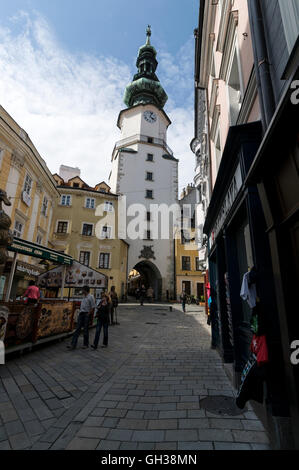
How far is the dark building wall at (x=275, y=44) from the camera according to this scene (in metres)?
3.35

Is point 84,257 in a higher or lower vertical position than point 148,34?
lower

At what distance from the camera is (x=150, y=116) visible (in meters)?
39.4

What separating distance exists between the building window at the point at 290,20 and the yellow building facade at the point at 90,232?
82.8 ft

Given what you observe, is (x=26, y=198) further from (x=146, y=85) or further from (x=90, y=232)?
(x=146, y=85)

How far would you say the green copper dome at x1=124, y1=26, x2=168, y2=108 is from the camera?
41188 mm

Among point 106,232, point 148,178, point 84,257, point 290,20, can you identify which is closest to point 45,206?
point 84,257

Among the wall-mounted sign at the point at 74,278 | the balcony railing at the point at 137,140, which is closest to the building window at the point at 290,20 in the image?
the wall-mounted sign at the point at 74,278

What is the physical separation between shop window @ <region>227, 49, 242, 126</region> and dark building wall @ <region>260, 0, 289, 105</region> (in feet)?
7.89

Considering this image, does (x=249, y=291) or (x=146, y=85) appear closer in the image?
(x=249, y=291)

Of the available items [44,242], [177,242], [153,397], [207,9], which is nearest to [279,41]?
[153,397]

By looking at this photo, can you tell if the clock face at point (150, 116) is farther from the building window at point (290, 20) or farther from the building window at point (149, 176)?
the building window at point (290, 20)

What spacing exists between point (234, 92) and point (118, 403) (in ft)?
26.1

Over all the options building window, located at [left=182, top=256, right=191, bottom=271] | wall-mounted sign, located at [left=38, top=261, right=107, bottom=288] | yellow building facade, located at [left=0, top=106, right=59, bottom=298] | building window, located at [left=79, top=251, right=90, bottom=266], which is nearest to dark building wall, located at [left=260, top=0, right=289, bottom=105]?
wall-mounted sign, located at [left=38, top=261, right=107, bottom=288]

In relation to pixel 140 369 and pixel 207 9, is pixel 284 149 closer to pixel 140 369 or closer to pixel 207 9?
pixel 140 369
